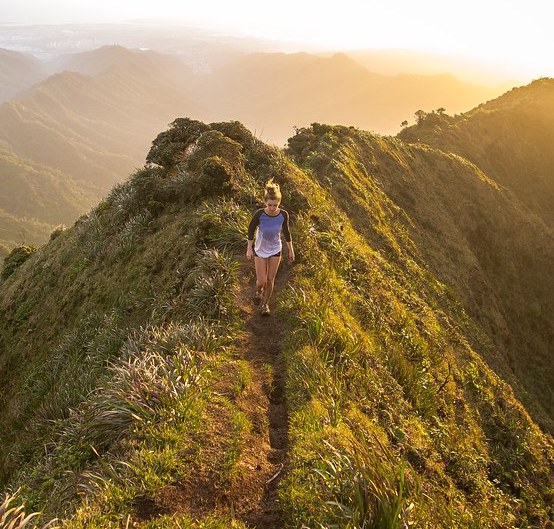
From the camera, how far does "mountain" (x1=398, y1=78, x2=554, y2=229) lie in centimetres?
4272

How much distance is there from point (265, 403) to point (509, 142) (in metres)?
50.4

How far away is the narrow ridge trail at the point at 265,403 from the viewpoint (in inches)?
210

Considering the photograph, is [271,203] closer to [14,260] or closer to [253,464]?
[253,464]

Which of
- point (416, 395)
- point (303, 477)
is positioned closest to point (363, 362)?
point (416, 395)

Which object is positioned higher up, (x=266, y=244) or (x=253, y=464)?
(x=266, y=244)

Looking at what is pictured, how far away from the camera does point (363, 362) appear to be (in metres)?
8.79

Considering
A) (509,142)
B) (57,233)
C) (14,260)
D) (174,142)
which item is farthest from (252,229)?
(509,142)

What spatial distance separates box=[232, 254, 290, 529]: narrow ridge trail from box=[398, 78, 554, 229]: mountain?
37256 millimetres

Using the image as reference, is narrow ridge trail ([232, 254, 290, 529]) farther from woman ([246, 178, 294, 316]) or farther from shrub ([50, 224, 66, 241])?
shrub ([50, 224, 66, 241])

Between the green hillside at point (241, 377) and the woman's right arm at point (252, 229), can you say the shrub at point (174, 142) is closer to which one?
the green hillside at point (241, 377)

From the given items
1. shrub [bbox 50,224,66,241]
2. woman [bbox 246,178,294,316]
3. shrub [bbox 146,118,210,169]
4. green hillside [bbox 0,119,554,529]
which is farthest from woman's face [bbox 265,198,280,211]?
shrub [bbox 50,224,66,241]

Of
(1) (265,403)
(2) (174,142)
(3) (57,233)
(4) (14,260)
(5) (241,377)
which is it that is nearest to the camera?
(1) (265,403)

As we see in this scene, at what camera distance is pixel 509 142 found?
157ft

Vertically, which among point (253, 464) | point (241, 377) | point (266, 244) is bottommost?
point (241, 377)
